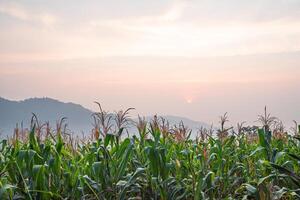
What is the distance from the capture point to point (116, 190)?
17.5ft

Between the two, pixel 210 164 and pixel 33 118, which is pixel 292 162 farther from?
pixel 33 118

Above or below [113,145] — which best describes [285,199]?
below

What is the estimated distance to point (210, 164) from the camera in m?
6.43

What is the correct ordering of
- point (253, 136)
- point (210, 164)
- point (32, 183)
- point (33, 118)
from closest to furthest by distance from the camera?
1. point (32, 183)
2. point (33, 118)
3. point (210, 164)
4. point (253, 136)

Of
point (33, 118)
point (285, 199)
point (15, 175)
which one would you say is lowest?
point (285, 199)

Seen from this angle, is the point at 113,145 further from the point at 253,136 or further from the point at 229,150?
the point at 253,136

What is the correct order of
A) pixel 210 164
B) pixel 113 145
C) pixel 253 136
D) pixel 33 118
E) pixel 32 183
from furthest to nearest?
pixel 253 136, pixel 210 164, pixel 113 145, pixel 33 118, pixel 32 183

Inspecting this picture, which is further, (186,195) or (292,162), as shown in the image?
(292,162)

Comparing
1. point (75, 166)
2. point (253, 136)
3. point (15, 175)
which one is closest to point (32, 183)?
point (15, 175)

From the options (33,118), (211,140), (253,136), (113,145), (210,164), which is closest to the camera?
(33,118)

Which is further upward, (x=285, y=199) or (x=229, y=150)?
(x=229, y=150)

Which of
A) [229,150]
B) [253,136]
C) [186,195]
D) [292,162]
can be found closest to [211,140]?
[229,150]

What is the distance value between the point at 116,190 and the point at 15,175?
1.24 meters

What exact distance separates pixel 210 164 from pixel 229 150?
0.79 metres
